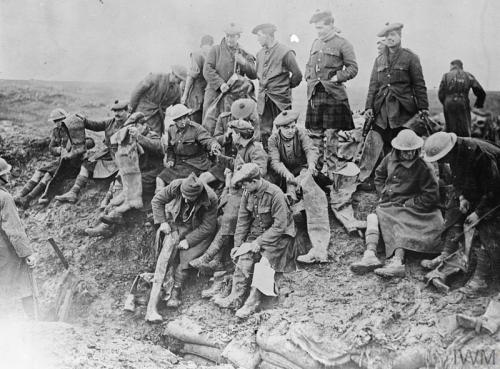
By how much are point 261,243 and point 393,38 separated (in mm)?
2456

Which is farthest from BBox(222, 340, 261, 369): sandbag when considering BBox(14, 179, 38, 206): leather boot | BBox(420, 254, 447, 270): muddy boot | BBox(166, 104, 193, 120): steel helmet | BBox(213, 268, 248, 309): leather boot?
BBox(14, 179, 38, 206): leather boot

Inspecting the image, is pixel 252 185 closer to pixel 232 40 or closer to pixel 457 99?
pixel 232 40

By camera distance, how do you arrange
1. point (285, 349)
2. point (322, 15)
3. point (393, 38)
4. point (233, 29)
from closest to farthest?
1. point (285, 349)
2. point (393, 38)
3. point (322, 15)
4. point (233, 29)

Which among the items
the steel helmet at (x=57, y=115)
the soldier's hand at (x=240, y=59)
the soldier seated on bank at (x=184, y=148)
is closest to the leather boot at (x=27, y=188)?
the steel helmet at (x=57, y=115)

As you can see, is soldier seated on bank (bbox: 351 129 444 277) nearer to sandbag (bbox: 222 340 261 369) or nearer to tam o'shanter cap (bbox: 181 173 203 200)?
sandbag (bbox: 222 340 261 369)

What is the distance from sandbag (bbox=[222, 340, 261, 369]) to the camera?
5.03 meters

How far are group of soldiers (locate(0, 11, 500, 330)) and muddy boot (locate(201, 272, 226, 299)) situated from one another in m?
0.01

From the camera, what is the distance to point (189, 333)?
5539 millimetres

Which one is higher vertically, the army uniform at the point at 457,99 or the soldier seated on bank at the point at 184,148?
the army uniform at the point at 457,99

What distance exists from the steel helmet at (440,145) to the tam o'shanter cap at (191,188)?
2.22 m

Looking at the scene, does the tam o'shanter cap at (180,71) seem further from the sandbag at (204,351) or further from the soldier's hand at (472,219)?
the soldier's hand at (472,219)

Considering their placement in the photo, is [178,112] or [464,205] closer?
[464,205]

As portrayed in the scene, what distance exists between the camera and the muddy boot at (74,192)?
24.3ft

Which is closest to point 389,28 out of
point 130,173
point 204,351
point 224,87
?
point 224,87
